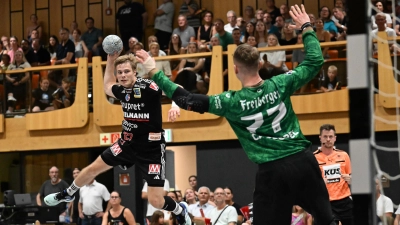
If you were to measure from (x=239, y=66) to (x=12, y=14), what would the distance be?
20207 mm

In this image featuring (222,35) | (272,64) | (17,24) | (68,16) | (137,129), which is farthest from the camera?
(17,24)

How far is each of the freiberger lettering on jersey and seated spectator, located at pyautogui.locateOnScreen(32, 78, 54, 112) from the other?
13.4m

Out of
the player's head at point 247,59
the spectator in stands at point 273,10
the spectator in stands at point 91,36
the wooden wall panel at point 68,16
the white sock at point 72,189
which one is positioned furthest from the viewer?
the wooden wall panel at point 68,16

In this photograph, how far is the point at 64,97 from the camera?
1950 cm

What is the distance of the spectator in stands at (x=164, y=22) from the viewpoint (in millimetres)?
20859

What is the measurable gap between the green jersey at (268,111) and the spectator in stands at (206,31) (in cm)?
1238

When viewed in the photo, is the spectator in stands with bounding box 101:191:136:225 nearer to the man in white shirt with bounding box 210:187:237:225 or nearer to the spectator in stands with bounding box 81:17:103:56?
the man in white shirt with bounding box 210:187:237:225

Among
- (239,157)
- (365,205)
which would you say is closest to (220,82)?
(239,157)

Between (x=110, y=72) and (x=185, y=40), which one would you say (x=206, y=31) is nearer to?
(x=185, y=40)

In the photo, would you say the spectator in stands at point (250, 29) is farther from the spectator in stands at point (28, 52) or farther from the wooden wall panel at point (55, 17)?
the wooden wall panel at point (55, 17)

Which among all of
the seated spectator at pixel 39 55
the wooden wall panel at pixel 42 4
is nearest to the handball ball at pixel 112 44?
the seated spectator at pixel 39 55

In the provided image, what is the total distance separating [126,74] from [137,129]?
79 cm

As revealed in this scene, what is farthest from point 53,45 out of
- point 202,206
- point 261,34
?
point 202,206

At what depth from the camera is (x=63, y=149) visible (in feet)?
68.5
